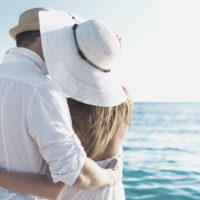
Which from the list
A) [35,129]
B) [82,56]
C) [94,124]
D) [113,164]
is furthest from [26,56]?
[113,164]

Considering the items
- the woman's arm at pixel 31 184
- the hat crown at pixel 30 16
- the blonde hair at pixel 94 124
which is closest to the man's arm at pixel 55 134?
the woman's arm at pixel 31 184

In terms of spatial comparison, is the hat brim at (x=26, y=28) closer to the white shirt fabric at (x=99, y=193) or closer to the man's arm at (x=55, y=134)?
the man's arm at (x=55, y=134)

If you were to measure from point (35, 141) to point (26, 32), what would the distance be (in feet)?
1.76

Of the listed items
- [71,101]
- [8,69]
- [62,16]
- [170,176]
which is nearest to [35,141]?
[8,69]

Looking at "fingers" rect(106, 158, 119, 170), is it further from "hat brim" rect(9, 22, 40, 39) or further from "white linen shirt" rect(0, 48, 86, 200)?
"hat brim" rect(9, 22, 40, 39)

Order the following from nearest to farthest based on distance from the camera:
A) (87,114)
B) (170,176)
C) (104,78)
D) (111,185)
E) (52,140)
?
(52,140), (104,78), (87,114), (111,185), (170,176)

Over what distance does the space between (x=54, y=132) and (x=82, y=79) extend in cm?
28

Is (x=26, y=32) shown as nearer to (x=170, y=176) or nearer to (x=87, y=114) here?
(x=87, y=114)

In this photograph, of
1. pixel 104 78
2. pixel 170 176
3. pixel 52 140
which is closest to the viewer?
pixel 52 140

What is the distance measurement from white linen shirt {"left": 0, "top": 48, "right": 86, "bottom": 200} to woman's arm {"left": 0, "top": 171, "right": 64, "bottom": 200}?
0.04 m

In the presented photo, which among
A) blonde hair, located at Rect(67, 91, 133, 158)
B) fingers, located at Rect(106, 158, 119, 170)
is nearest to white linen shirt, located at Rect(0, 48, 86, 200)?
blonde hair, located at Rect(67, 91, 133, 158)

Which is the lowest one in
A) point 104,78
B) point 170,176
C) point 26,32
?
point 170,176

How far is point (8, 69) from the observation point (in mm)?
1944

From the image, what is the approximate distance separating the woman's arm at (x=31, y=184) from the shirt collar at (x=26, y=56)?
423 millimetres
